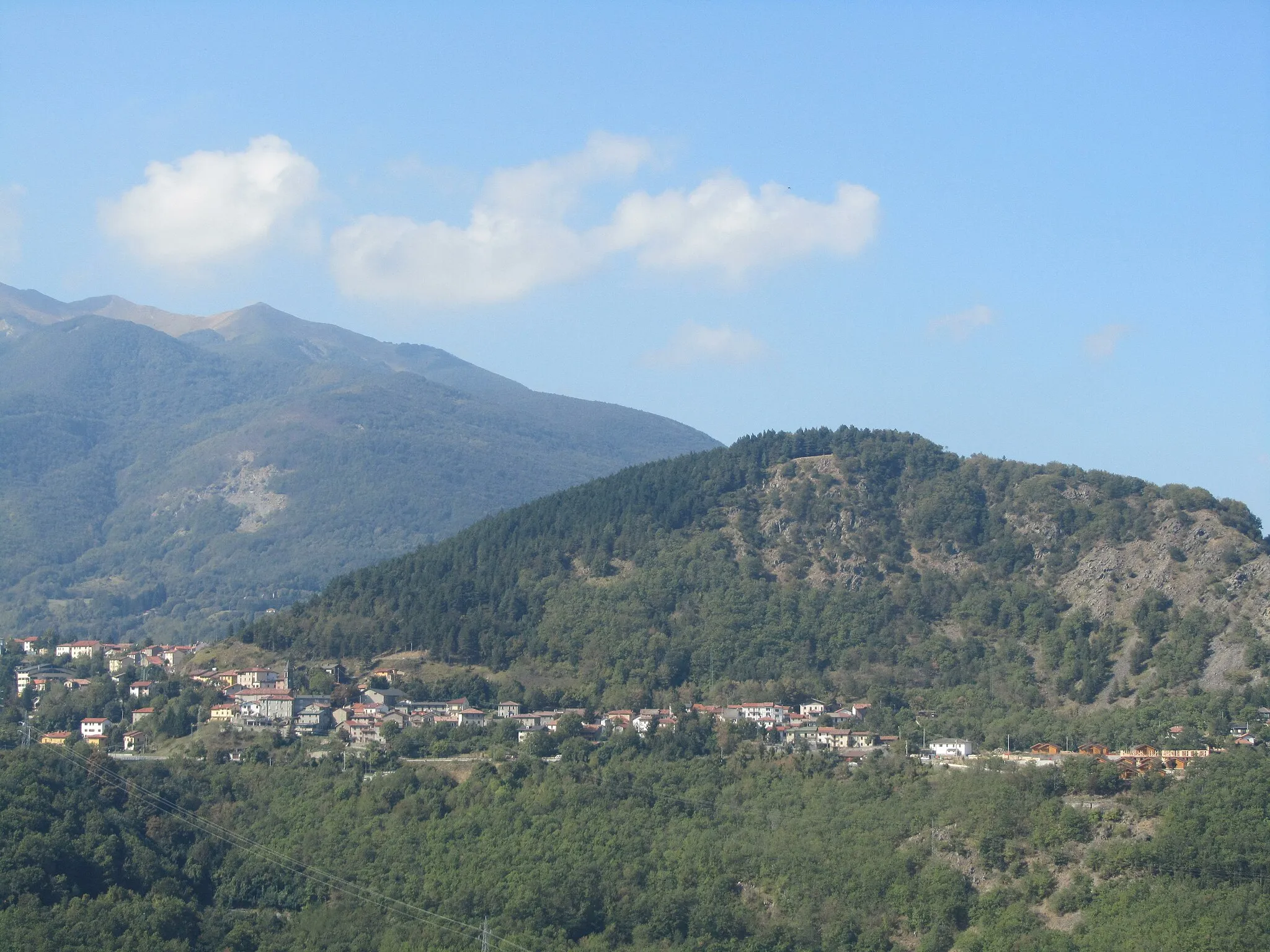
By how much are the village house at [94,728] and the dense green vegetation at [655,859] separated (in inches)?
369

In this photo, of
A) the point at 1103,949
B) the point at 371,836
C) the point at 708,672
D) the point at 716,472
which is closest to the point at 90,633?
the point at 716,472

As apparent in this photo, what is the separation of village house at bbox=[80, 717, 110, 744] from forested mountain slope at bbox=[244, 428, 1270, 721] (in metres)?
11.7

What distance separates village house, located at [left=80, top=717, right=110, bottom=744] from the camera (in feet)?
235

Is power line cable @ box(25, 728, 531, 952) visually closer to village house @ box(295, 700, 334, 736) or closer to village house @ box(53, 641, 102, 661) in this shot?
village house @ box(295, 700, 334, 736)

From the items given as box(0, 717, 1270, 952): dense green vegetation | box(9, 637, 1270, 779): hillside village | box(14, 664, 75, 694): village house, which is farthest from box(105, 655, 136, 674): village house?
box(0, 717, 1270, 952): dense green vegetation

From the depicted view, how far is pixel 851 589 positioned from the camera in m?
86.4

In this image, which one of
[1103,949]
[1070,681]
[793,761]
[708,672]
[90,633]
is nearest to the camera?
[1103,949]

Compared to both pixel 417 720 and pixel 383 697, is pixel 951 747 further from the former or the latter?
pixel 383 697

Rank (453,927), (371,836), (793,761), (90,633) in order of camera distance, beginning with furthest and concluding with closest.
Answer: (90,633), (793,761), (371,836), (453,927)

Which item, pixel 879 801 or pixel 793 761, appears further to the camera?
pixel 793 761

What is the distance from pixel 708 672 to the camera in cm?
7988

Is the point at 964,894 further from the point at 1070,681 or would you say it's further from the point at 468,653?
the point at 468,653

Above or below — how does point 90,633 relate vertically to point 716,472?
below

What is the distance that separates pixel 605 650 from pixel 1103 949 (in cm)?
3592
